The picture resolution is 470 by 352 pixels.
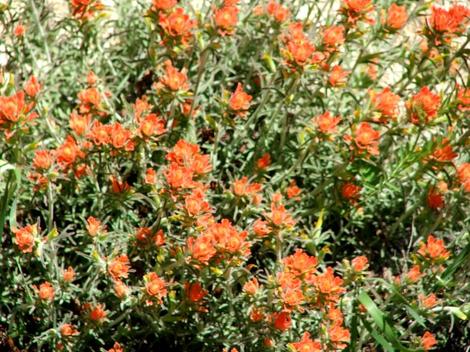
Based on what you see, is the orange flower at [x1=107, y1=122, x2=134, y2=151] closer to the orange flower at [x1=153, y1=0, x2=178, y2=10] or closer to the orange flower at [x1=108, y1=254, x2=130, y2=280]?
the orange flower at [x1=108, y1=254, x2=130, y2=280]

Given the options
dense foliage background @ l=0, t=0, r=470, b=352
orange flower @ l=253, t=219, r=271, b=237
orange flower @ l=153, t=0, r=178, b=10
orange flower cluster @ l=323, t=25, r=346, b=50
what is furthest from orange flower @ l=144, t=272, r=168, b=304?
orange flower cluster @ l=323, t=25, r=346, b=50

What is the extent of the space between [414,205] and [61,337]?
149 cm

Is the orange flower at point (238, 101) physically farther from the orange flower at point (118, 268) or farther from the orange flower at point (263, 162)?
the orange flower at point (118, 268)

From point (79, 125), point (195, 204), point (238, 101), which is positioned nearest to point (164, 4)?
point (238, 101)

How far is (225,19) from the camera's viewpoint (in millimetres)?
2791

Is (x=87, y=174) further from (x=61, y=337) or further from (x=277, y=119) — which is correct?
(x=277, y=119)

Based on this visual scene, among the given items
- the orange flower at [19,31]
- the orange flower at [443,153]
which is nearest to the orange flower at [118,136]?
the orange flower at [19,31]

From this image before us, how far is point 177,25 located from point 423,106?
927 millimetres

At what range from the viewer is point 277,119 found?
3482 millimetres

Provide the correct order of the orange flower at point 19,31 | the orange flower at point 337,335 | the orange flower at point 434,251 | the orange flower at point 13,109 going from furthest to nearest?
the orange flower at point 19,31
the orange flower at point 434,251
the orange flower at point 337,335
the orange flower at point 13,109

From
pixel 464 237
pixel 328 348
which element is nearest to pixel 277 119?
pixel 464 237

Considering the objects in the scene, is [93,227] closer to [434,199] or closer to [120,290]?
[120,290]

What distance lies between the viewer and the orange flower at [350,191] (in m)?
3.10

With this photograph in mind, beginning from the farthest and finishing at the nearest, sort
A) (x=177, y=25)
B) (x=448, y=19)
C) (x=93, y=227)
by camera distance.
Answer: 1. (x=448, y=19)
2. (x=177, y=25)
3. (x=93, y=227)
